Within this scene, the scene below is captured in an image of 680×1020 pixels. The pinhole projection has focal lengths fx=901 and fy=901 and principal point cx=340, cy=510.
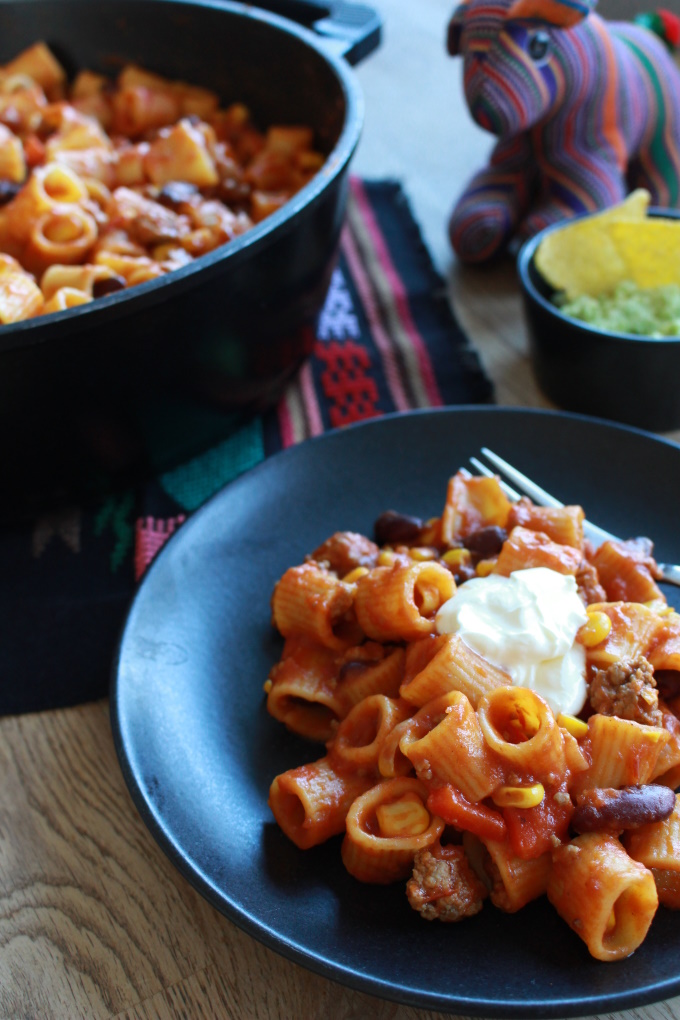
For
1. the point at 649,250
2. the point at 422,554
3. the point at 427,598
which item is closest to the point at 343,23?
the point at 649,250

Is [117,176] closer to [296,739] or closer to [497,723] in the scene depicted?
[296,739]

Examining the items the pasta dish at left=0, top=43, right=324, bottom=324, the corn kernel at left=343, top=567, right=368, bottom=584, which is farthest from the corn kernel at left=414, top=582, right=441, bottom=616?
the pasta dish at left=0, top=43, right=324, bottom=324

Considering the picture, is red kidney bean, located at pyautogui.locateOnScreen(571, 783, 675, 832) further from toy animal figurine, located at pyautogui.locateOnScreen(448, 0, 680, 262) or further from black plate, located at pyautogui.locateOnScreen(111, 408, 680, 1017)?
toy animal figurine, located at pyautogui.locateOnScreen(448, 0, 680, 262)

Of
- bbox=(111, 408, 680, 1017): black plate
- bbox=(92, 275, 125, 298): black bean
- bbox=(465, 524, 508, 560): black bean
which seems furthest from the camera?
bbox=(92, 275, 125, 298): black bean

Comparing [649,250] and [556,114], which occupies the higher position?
[556,114]

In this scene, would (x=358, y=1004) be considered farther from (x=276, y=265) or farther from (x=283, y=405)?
(x=283, y=405)

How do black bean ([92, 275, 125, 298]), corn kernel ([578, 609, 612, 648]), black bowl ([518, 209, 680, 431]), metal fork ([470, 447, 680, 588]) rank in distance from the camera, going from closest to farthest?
corn kernel ([578, 609, 612, 648]), metal fork ([470, 447, 680, 588]), black bean ([92, 275, 125, 298]), black bowl ([518, 209, 680, 431])

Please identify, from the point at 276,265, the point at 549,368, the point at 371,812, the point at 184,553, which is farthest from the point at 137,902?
the point at 549,368
